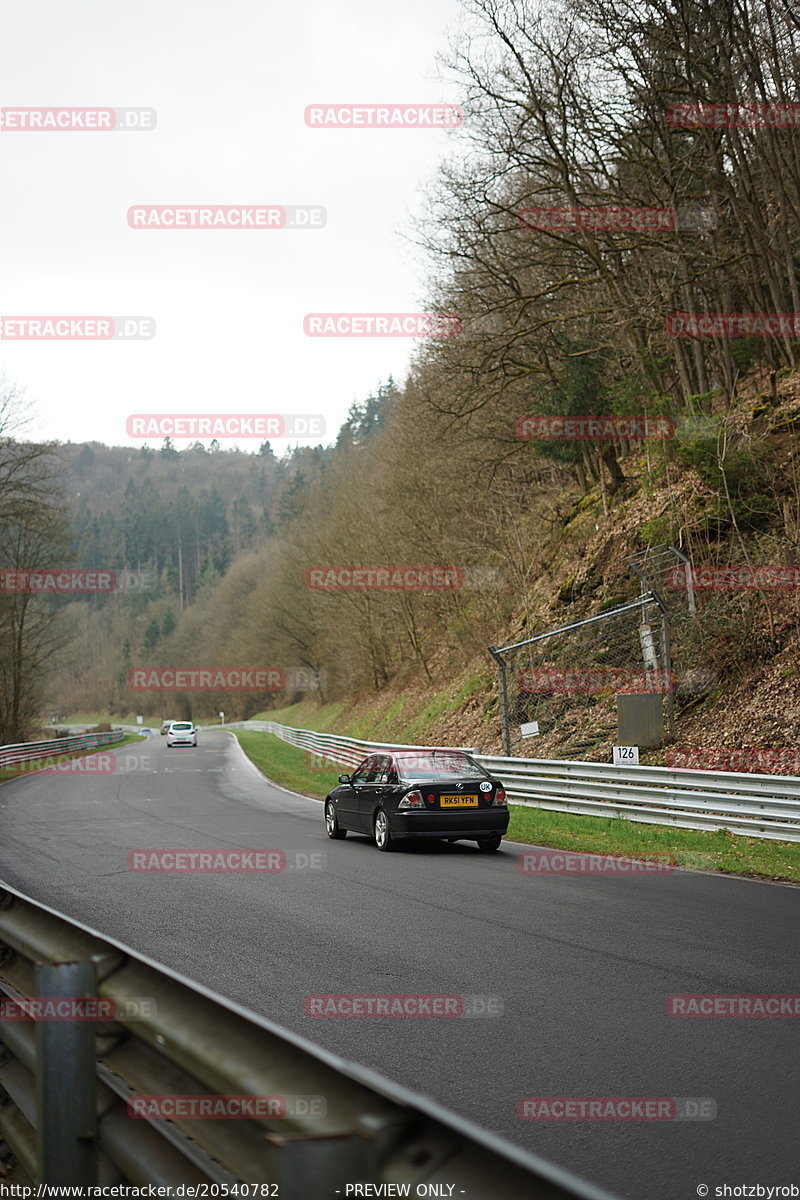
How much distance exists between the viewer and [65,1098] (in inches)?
117

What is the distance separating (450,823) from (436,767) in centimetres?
93

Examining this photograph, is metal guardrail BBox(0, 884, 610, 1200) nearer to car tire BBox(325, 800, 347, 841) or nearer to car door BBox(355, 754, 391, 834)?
car door BBox(355, 754, 391, 834)

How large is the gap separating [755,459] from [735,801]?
9.50 m

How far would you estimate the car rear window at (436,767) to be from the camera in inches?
590

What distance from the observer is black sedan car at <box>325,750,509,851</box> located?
14633mm

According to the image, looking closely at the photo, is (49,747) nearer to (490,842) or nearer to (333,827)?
(333,827)

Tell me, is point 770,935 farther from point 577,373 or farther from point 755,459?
point 577,373

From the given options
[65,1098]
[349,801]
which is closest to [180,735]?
[349,801]

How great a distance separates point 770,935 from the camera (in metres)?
8.63

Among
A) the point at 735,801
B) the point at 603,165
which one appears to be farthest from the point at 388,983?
the point at 603,165

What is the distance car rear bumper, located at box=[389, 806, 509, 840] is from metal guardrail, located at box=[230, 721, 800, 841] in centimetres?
153

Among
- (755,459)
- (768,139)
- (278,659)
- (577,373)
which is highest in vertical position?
(768,139)

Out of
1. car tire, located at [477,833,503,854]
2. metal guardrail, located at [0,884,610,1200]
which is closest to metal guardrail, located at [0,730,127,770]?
car tire, located at [477,833,503,854]

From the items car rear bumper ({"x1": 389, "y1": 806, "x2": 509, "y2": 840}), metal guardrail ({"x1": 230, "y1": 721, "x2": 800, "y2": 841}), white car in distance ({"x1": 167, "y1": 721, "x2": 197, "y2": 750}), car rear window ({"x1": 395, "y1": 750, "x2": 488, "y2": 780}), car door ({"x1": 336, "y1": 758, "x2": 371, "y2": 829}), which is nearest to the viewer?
metal guardrail ({"x1": 230, "y1": 721, "x2": 800, "y2": 841})
